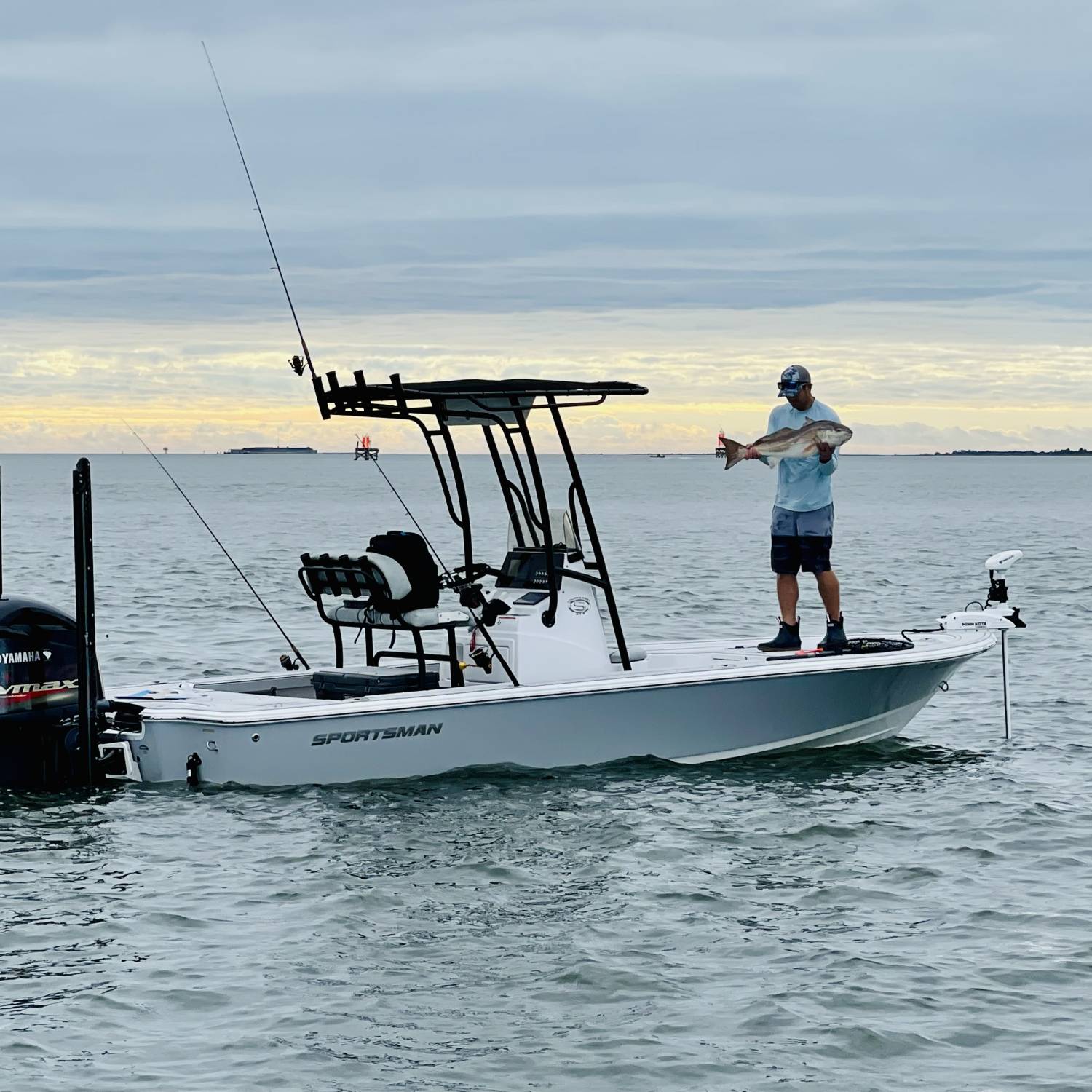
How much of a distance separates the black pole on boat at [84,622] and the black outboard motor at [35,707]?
0.16ft

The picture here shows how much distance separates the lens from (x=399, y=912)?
811 centimetres

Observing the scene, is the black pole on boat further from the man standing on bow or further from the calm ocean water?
the man standing on bow

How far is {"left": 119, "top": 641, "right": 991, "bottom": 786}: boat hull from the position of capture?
994 cm

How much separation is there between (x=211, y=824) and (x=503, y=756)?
6.08ft

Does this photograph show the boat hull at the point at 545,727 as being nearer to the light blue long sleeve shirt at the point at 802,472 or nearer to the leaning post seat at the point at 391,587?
the leaning post seat at the point at 391,587

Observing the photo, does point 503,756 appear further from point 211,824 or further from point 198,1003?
point 198,1003

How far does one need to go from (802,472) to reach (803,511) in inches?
10.6

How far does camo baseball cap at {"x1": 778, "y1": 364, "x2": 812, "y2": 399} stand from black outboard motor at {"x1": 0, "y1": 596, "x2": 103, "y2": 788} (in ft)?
15.4

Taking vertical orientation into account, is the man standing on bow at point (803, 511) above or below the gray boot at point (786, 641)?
above

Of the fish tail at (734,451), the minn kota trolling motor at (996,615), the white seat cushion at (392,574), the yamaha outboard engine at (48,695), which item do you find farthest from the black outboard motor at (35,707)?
the minn kota trolling motor at (996,615)

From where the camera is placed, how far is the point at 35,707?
9617 mm

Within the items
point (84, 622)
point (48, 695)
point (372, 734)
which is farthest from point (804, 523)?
point (48, 695)

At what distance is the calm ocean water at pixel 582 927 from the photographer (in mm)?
6391

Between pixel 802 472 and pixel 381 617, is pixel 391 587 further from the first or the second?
pixel 802 472
